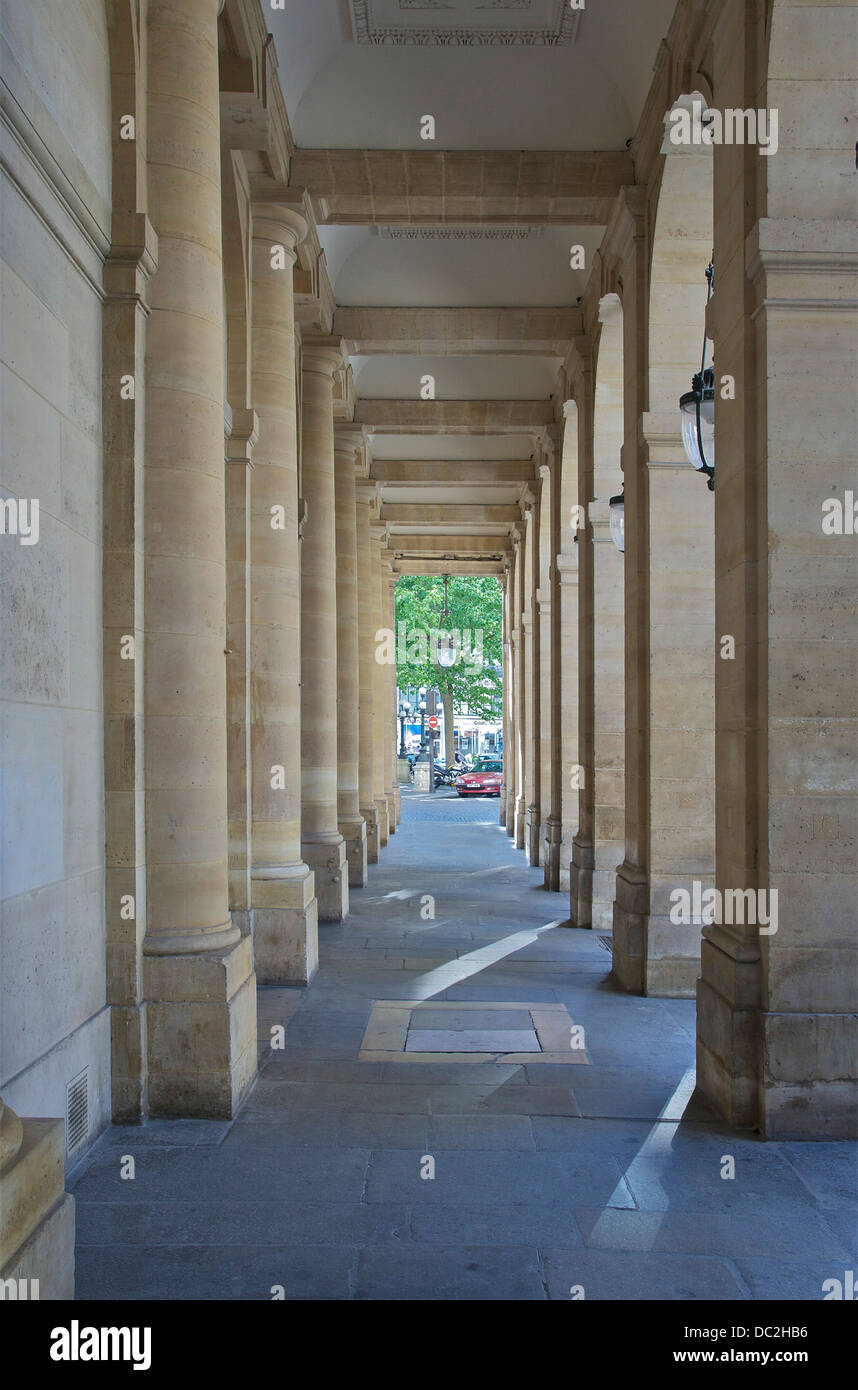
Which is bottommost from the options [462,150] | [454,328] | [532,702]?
[532,702]

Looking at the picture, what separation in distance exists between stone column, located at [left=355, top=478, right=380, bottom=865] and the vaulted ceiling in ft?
22.6

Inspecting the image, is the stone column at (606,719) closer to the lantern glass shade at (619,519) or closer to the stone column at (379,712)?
the lantern glass shade at (619,519)

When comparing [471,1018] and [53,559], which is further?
[471,1018]

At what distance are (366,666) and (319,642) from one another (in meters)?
7.63

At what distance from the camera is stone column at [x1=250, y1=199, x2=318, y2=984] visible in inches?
400

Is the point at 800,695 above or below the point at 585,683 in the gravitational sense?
below

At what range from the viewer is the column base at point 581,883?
13.1 metres

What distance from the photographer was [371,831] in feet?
66.9

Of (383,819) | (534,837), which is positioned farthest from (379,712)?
(534,837)

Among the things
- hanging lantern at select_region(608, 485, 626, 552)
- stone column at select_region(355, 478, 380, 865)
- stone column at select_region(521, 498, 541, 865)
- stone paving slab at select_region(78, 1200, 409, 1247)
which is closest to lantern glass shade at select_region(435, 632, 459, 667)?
stone column at select_region(521, 498, 541, 865)

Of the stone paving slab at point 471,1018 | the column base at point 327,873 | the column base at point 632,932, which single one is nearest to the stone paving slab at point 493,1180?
the stone paving slab at point 471,1018

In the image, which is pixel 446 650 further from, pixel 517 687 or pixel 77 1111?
pixel 77 1111

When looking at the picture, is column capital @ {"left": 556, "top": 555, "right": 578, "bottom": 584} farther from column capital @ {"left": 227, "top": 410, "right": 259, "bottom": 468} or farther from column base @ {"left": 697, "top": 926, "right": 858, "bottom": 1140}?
column base @ {"left": 697, "top": 926, "right": 858, "bottom": 1140}
